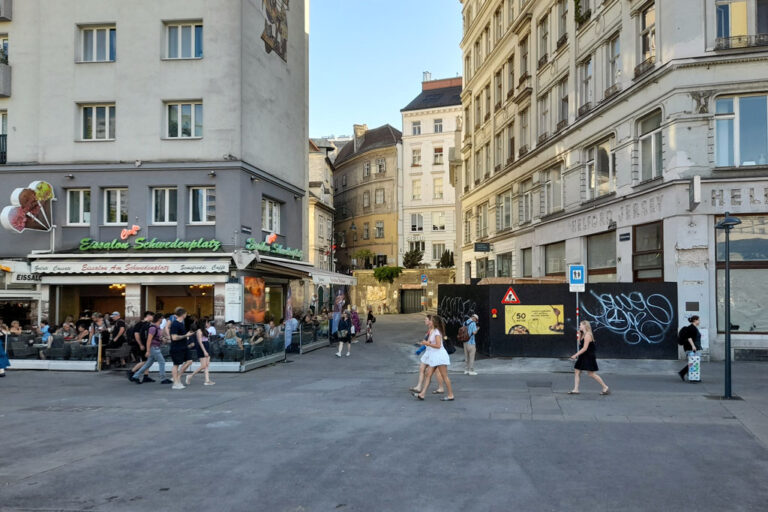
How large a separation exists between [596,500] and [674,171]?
1489cm

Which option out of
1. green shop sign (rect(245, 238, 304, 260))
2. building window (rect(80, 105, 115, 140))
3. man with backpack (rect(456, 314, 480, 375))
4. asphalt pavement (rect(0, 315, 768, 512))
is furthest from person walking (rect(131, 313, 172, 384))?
building window (rect(80, 105, 115, 140))

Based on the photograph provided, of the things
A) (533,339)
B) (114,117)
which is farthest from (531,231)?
(114,117)

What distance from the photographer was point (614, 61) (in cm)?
2322

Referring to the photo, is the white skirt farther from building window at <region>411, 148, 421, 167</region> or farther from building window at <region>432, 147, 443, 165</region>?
building window at <region>411, 148, 421, 167</region>

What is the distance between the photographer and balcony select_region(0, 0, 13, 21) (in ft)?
82.0

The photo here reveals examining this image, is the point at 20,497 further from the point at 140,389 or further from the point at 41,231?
the point at 41,231

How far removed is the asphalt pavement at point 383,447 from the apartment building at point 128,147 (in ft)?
31.9

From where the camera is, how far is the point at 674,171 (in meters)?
18.7

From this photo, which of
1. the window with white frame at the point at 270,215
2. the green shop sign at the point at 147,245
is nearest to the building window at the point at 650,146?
the window with white frame at the point at 270,215

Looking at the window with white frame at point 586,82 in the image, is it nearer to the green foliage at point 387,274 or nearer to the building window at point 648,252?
the building window at point 648,252

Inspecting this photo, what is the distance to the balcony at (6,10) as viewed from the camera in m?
25.0

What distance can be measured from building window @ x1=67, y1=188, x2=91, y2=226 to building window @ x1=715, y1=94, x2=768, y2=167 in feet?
74.7

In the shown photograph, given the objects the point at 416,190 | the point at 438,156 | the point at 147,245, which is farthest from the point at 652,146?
the point at 416,190

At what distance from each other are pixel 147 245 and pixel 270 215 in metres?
6.13
